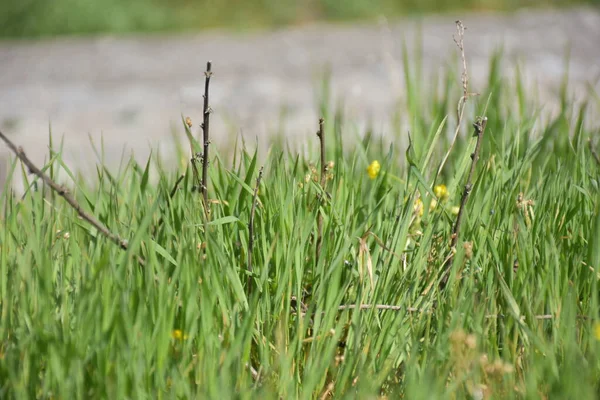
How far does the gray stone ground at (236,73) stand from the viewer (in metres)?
4.07

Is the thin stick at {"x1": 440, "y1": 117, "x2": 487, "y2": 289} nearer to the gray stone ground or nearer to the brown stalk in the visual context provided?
the brown stalk

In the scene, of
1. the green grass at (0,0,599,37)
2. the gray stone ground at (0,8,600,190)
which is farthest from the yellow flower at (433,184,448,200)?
the green grass at (0,0,599,37)

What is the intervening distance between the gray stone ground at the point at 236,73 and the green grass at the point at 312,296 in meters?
1.84

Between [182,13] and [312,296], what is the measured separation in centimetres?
593

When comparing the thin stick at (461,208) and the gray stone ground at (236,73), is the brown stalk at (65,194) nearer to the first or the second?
the thin stick at (461,208)

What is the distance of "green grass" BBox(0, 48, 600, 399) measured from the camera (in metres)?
1.22

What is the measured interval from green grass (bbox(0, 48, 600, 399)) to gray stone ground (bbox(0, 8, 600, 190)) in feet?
6.04

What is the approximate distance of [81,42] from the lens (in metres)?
6.26

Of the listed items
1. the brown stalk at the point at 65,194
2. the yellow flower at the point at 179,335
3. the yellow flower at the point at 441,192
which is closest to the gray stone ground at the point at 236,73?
the yellow flower at the point at 441,192

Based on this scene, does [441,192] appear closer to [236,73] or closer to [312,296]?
[312,296]

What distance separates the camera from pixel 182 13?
6.99 meters

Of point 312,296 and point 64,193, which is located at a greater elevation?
point 64,193

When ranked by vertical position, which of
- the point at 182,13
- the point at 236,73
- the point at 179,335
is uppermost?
the point at 182,13

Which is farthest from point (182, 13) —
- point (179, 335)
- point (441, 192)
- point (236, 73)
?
point (179, 335)
